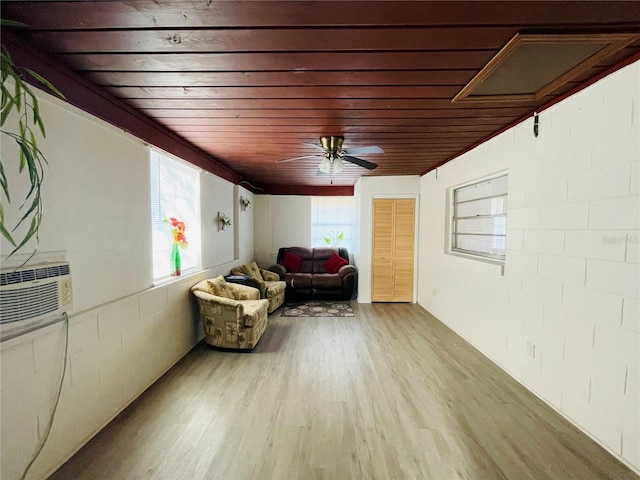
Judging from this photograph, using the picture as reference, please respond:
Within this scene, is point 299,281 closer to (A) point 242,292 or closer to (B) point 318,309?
(B) point 318,309

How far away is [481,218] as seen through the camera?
3.33 meters

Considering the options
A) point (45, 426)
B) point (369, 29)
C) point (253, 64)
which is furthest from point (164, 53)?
point (45, 426)

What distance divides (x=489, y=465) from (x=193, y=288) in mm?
2984

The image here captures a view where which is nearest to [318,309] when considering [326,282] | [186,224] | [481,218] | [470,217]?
[326,282]

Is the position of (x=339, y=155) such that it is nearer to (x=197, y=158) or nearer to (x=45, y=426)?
(x=197, y=158)

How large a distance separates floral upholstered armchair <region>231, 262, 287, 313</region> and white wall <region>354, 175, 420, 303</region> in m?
1.48

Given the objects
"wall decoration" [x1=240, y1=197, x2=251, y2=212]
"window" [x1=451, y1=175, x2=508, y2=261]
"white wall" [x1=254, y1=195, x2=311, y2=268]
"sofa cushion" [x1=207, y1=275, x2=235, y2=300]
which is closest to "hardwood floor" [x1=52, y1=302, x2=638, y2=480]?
"sofa cushion" [x1=207, y1=275, x2=235, y2=300]

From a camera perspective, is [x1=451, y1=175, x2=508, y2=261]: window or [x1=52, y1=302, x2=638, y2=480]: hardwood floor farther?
[x1=451, y1=175, x2=508, y2=261]: window

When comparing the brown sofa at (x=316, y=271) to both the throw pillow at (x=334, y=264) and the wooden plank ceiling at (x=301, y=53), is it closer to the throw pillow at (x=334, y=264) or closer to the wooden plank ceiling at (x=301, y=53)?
the throw pillow at (x=334, y=264)

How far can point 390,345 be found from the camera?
10.9 ft

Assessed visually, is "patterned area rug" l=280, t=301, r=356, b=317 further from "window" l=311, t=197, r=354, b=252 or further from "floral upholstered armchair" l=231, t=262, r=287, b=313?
"window" l=311, t=197, r=354, b=252

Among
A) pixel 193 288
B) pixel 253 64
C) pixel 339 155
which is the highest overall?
pixel 253 64

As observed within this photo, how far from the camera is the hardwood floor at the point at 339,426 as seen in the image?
1.63m

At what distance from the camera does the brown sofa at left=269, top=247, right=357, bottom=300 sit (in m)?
5.34
